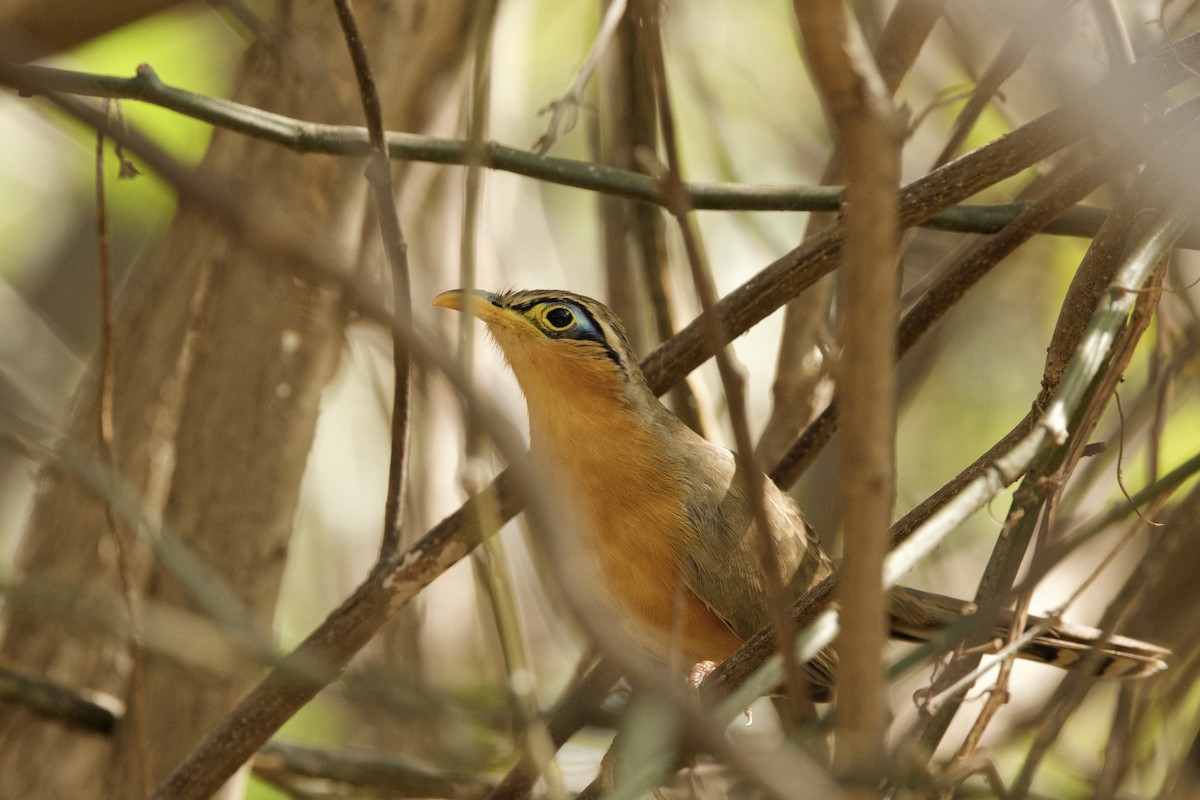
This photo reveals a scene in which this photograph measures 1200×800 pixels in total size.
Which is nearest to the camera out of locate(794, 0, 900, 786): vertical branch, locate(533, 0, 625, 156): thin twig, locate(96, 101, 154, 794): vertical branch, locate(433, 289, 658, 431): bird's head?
locate(794, 0, 900, 786): vertical branch

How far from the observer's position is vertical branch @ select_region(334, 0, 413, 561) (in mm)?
3576

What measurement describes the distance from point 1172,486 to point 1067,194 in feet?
3.90

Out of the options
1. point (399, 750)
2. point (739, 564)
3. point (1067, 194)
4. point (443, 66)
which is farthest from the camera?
point (399, 750)

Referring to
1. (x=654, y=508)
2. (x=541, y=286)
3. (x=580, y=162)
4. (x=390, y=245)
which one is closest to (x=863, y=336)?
(x=390, y=245)

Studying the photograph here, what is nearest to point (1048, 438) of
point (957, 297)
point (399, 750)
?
point (957, 297)

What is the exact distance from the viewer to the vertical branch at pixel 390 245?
11.7 feet

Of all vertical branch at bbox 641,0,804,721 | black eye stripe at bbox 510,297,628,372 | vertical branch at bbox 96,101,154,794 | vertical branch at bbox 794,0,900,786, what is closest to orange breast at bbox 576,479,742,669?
black eye stripe at bbox 510,297,628,372

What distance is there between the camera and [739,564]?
5047 mm

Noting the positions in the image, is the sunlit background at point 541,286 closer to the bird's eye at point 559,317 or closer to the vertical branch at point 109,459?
the bird's eye at point 559,317

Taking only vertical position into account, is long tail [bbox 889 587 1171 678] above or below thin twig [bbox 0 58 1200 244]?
below

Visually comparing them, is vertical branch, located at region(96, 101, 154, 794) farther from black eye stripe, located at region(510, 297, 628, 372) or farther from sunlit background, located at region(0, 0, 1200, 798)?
black eye stripe, located at region(510, 297, 628, 372)

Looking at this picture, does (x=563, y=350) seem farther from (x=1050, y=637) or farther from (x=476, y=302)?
(x=1050, y=637)

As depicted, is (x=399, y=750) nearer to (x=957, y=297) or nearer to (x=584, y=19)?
(x=957, y=297)

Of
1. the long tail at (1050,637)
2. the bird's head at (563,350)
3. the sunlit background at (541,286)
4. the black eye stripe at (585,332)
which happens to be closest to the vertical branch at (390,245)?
the bird's head at (563,350)
